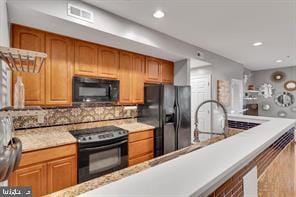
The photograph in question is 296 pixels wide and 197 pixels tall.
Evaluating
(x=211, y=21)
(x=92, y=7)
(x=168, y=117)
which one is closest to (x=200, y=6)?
(x=211, y=21)

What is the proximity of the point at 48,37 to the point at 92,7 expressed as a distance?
2.27ft

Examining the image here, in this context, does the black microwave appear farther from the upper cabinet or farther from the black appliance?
the black appliance

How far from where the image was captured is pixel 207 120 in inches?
180

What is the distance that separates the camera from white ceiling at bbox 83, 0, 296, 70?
2.10 m

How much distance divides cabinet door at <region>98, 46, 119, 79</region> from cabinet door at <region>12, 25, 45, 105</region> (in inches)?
32.0

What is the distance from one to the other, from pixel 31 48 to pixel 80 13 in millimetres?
735

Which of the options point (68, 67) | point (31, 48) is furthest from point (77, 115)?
point (31, 48)

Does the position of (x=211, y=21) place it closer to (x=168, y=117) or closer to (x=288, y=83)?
(x=168, y=117)

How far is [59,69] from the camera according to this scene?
7.61ft

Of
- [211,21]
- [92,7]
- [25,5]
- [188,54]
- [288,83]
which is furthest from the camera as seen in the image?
[288,83]

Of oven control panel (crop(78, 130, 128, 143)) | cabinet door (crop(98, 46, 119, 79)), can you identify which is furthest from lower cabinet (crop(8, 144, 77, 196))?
cabinet door (crop(98, 46, 119, 79))

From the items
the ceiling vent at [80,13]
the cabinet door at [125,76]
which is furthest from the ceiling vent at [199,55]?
the ceiling vent at [80,13]

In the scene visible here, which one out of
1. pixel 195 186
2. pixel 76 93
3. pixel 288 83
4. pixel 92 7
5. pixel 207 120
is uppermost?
pixel 92 7

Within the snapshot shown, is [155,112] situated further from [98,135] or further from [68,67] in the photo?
[68,67]
